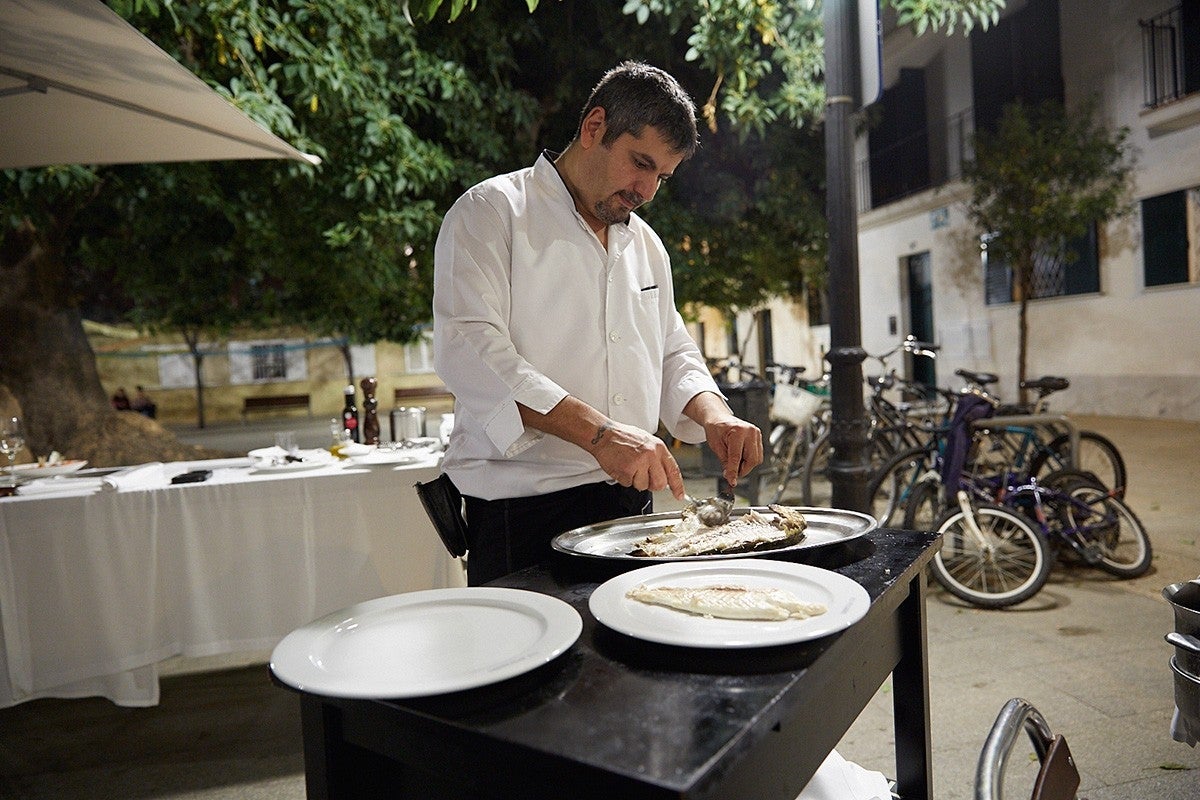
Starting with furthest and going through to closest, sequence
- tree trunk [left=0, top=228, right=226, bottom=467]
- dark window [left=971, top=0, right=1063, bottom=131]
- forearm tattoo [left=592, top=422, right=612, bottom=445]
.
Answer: dark window [left=971, top=0, right=1063, bottom=131] < tree trunk [left=0, top=228, right=226, bottom=467] < forearm tattoo [left=592, top=422, right=612, bottom=445]

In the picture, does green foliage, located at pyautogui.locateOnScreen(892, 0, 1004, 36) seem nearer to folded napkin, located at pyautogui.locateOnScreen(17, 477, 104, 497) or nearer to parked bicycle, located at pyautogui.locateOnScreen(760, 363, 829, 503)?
parked bicycle, located at pyautogui.locateOnScreen(760, 363, 829, 503)

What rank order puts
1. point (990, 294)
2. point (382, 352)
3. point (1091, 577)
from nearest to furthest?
1. point (1091, 577)
2. point (990, 294)
3. point (382, 352)

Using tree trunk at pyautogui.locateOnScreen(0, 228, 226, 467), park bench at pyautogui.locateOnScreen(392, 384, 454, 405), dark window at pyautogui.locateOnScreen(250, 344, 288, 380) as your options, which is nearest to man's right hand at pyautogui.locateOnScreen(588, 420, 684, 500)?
tree trunk at pyautogui.locateOnScreen(0, 228, 226, 467)

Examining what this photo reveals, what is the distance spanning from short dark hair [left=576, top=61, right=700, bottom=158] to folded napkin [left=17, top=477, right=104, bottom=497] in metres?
3.01

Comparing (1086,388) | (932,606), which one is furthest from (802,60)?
(1086,388)

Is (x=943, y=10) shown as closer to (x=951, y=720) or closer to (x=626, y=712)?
(x=951, y=720)

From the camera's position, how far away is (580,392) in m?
1.96

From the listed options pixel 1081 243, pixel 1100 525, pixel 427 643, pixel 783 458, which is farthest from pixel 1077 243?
pixel 427 643

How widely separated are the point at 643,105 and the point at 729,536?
3.22 feet

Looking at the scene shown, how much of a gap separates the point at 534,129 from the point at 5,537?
6.34m

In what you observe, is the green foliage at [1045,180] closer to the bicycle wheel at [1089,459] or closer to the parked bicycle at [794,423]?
the parked bicycle at [794,423]

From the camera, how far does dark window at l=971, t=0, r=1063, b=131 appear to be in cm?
1565

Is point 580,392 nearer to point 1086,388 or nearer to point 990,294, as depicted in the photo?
point 1086,388

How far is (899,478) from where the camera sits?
6.42m
